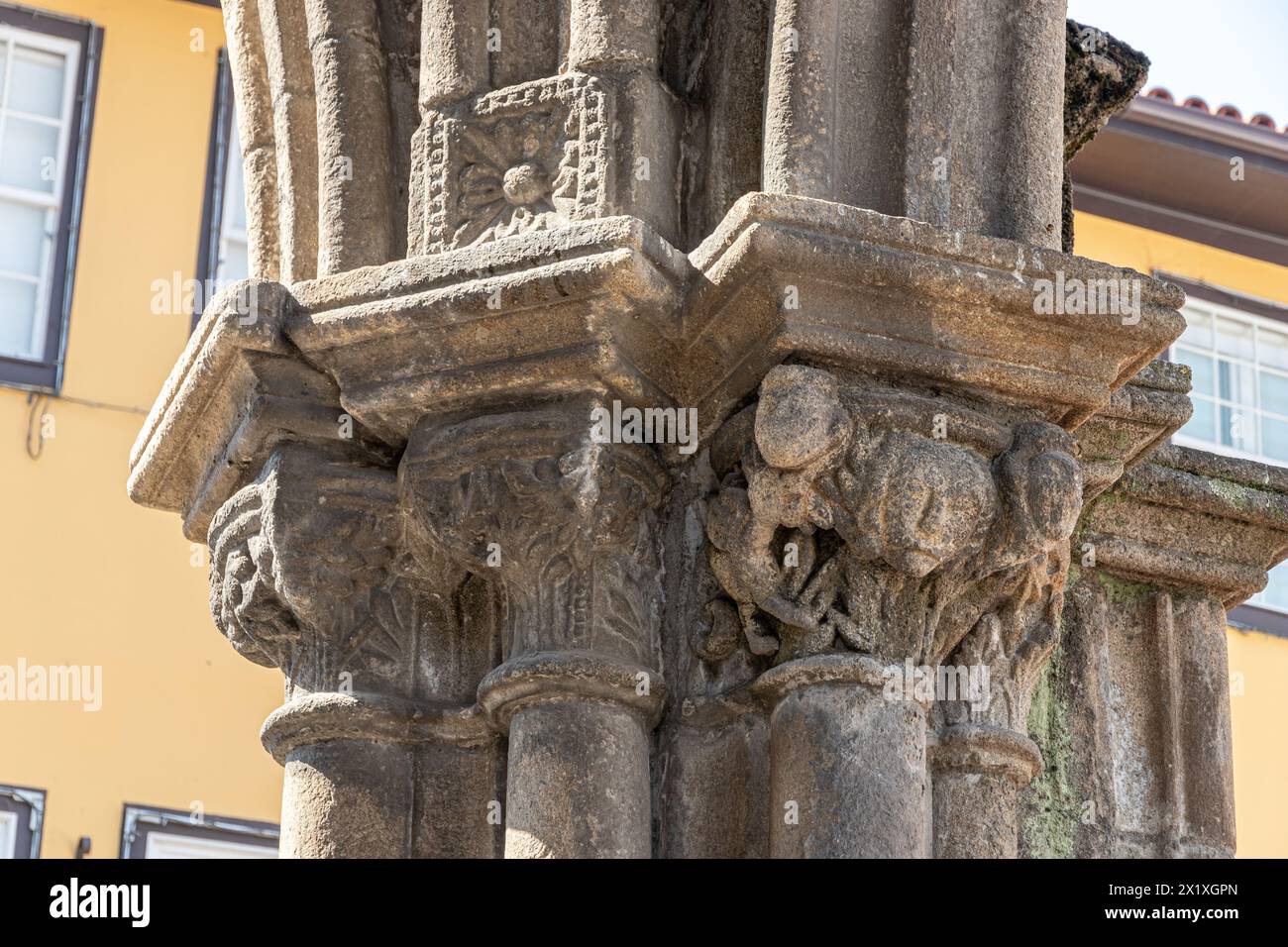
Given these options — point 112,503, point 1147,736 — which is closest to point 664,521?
point 1147,736

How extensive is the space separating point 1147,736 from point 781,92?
1.26 m

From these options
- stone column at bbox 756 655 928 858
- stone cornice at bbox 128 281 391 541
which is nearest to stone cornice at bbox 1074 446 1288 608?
stone column at bbox 756 655 928 858

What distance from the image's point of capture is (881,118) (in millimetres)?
3623

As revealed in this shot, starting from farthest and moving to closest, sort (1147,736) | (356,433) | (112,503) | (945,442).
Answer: (112,503), (1147,736), (356,433), (945,442)

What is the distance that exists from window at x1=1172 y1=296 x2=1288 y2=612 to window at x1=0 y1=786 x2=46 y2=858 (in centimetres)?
466

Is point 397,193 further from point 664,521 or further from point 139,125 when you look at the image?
point 139,125

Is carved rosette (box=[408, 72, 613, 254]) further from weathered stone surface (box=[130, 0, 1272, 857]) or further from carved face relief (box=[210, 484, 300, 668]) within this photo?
carved face relief (box=[210, 484, 300, 668])

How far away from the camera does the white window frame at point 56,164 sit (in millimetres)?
9172

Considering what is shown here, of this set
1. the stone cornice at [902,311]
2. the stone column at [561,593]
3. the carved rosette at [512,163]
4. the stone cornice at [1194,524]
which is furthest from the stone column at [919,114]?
the stone cornice at [1194,524]

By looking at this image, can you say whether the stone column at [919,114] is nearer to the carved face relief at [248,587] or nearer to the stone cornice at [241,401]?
the stone cornice at [241,401]

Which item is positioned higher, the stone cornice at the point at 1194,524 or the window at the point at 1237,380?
the window at the point at 1237,380

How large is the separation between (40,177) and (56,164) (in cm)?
8

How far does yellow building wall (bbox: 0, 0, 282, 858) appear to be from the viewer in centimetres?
842

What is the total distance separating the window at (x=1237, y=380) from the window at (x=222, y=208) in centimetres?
374
